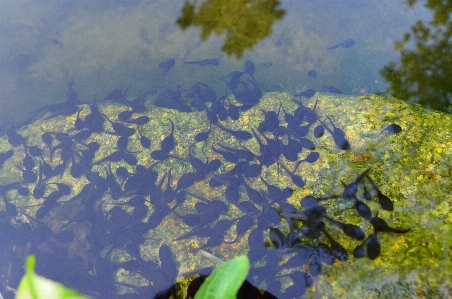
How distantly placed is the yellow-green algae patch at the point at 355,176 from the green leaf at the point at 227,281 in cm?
175

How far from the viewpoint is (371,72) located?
16.9ft

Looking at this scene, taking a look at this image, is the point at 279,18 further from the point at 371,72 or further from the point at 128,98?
the point at 128,98

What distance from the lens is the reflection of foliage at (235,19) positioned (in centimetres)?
561

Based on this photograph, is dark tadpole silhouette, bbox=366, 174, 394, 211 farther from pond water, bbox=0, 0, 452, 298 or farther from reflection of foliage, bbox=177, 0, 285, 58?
reflection of foliage, bbox=177, 0, 285, 58

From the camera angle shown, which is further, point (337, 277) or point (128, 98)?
point (128, 98)

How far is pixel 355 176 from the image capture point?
11.4 feet

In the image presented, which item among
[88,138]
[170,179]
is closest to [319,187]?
[170,179]

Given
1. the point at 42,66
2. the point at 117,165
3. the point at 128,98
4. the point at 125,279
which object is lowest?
the point at 125,279

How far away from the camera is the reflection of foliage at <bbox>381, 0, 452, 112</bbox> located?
4500 mm

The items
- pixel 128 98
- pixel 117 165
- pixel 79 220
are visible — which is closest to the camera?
pixel 79 220

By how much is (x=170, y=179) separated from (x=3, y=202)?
1.92 metres

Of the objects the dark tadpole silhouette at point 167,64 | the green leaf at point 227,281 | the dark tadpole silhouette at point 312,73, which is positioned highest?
the green leaf at point 227,281

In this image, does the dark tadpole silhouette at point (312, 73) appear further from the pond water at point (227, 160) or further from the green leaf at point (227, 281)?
the green leaf at point (227, 281)

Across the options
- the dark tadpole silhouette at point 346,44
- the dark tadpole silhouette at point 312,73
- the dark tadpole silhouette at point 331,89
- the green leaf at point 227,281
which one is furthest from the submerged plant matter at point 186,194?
the green leaf at point 227,281
